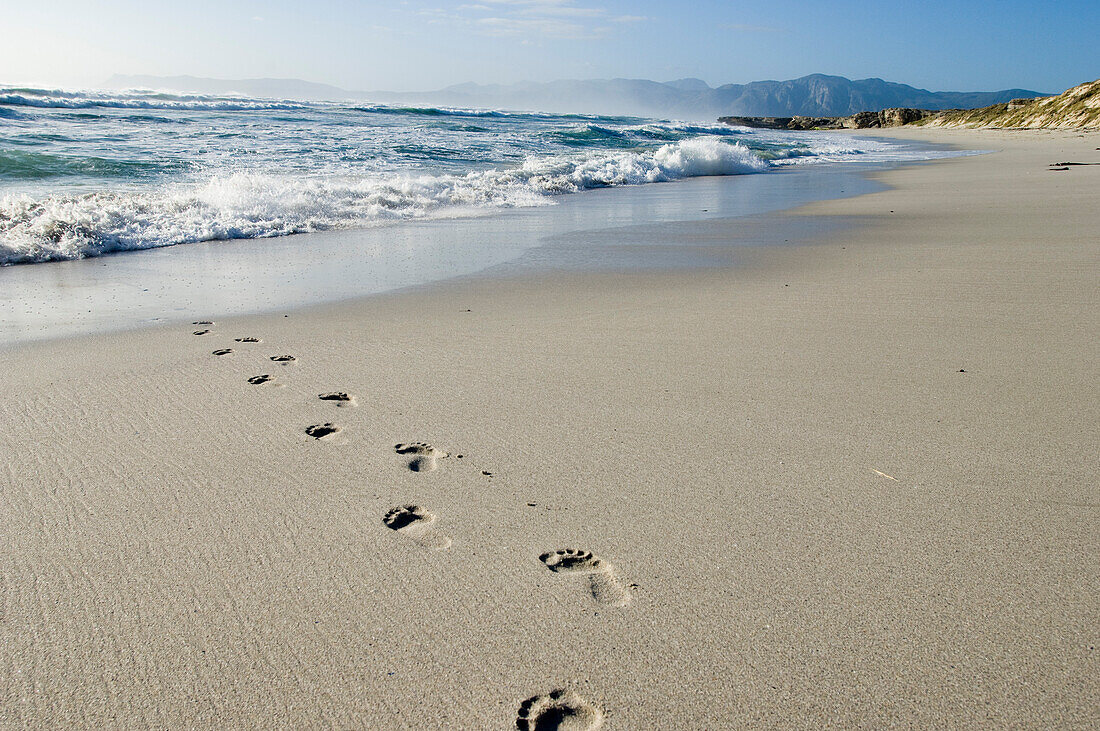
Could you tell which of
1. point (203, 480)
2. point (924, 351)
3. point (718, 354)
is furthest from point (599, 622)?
point (924, 351)

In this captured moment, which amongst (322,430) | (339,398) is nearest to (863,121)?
→ (339,398)

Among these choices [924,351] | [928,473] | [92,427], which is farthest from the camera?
[924,351]

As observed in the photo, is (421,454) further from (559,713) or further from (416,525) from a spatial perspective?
(559,713)

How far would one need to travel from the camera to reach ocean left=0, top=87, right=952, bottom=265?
6691mm

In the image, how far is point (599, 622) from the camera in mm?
1496

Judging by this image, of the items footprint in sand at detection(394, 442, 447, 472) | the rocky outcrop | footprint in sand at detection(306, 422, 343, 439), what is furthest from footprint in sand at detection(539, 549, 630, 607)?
the rocky outcrop

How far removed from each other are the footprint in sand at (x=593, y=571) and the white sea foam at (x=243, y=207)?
6.06 meters

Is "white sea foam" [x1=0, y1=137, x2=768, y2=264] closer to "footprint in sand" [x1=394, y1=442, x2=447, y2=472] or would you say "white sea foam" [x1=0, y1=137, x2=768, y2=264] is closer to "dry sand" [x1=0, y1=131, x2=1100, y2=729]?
"dry sand" [x1=0, y1=131, x2=1100, y2=729]

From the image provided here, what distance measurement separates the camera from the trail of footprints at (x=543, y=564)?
127 cm

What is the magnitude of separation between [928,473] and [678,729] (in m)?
1.29

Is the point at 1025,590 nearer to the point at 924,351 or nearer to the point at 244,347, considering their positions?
the point at 924,351

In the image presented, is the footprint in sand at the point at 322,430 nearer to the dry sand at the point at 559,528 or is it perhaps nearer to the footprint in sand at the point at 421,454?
the dry sand at the point at 559,528

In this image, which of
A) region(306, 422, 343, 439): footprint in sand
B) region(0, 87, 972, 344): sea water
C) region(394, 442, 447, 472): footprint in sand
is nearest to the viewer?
region(394, 442, 447, 472): footprint in sand

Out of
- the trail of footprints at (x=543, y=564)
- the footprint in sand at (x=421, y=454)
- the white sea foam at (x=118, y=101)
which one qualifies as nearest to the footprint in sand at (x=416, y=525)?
the trail of footprints at (x=543, y=564)
